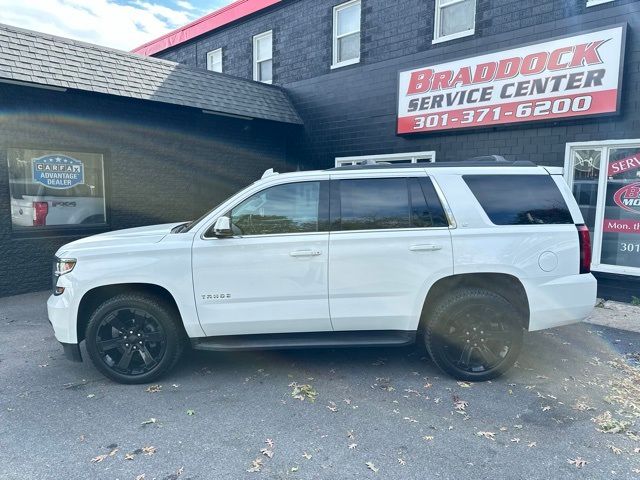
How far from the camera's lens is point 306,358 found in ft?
15.1

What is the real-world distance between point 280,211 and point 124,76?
5990 mm

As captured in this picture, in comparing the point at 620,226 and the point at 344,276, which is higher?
the point at 620,226

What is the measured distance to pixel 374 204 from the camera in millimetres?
4035

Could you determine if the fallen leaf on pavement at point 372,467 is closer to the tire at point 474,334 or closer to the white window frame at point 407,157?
the tire at point 474,334

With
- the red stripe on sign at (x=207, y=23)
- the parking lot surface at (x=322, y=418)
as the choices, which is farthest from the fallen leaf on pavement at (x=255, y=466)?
the red stripe on sign at (x=207, y=23)

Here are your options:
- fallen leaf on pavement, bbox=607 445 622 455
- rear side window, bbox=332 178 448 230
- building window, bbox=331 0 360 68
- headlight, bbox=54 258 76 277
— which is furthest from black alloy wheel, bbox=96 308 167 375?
building window, bbox=331 0 360 68

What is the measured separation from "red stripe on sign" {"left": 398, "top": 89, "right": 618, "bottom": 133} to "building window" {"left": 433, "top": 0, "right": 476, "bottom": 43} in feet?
4.96

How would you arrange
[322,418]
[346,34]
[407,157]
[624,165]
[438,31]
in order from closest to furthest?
[322,418] → [624,165] → [438,31] → [407,157] → [346,34]

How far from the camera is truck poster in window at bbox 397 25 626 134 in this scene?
6535 millimetres

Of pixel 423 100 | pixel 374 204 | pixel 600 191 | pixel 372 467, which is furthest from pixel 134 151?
pixel 600 191

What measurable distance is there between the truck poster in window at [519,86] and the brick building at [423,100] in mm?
18

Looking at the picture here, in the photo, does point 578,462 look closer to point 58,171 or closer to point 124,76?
point 58,171

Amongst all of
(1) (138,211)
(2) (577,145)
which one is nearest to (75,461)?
(1) (138,211)

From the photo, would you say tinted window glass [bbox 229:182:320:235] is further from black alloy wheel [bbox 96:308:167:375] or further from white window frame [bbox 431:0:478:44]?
white window frame [bbox 431:0:478:44]
